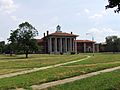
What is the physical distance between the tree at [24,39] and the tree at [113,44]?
88.1 metres

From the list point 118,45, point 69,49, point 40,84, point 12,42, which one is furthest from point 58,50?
point 40,84

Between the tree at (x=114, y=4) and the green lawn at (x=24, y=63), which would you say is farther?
the green lawn at (x=24, y=63)

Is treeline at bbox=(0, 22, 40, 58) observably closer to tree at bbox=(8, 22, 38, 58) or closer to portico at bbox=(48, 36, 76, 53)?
tree at bbox=(8, 22, 38, 58)

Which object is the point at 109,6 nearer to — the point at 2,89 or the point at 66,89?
the point at 66,89

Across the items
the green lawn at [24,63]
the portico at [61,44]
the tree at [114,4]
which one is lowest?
the green lawn at [24,63]

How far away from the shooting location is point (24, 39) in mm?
107125

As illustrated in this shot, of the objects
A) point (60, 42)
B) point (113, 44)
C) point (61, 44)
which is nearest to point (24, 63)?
point (61, 44)

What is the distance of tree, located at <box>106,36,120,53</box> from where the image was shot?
7475 inches

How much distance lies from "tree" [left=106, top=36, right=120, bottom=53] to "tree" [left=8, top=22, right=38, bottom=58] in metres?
88.1

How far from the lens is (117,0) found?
16703mm

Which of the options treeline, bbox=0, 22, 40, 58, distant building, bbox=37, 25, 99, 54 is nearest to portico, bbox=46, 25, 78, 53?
distant building, bbox=37, 25, 99, 54

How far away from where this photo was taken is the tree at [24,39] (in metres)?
106

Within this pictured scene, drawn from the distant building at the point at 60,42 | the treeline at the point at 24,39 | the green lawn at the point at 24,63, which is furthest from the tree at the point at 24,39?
the distant building at the point at 60,42

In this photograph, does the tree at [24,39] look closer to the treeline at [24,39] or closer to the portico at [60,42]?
the treeline at [24,39]
